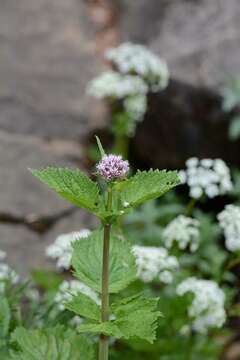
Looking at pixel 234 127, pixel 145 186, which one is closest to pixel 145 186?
pixel 145 186

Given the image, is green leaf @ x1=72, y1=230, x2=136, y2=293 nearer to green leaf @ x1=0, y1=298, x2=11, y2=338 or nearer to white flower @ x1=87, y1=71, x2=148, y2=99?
green leaf @ x1=0, y1=298, x2=11, y2=338

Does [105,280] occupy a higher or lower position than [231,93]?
lower

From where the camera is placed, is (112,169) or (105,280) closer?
(112,169)

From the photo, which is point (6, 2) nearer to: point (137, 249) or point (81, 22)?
point (81, 22)

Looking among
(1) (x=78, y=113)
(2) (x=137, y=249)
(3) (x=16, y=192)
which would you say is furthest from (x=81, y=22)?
(2) (x=137, y=249)

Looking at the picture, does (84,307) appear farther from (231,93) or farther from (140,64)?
(231,93)

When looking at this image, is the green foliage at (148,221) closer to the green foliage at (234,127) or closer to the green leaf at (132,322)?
the green foliage at (234,127)

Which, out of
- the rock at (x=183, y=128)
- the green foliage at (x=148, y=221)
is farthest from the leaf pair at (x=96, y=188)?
the rock at (x=183, y=128)
